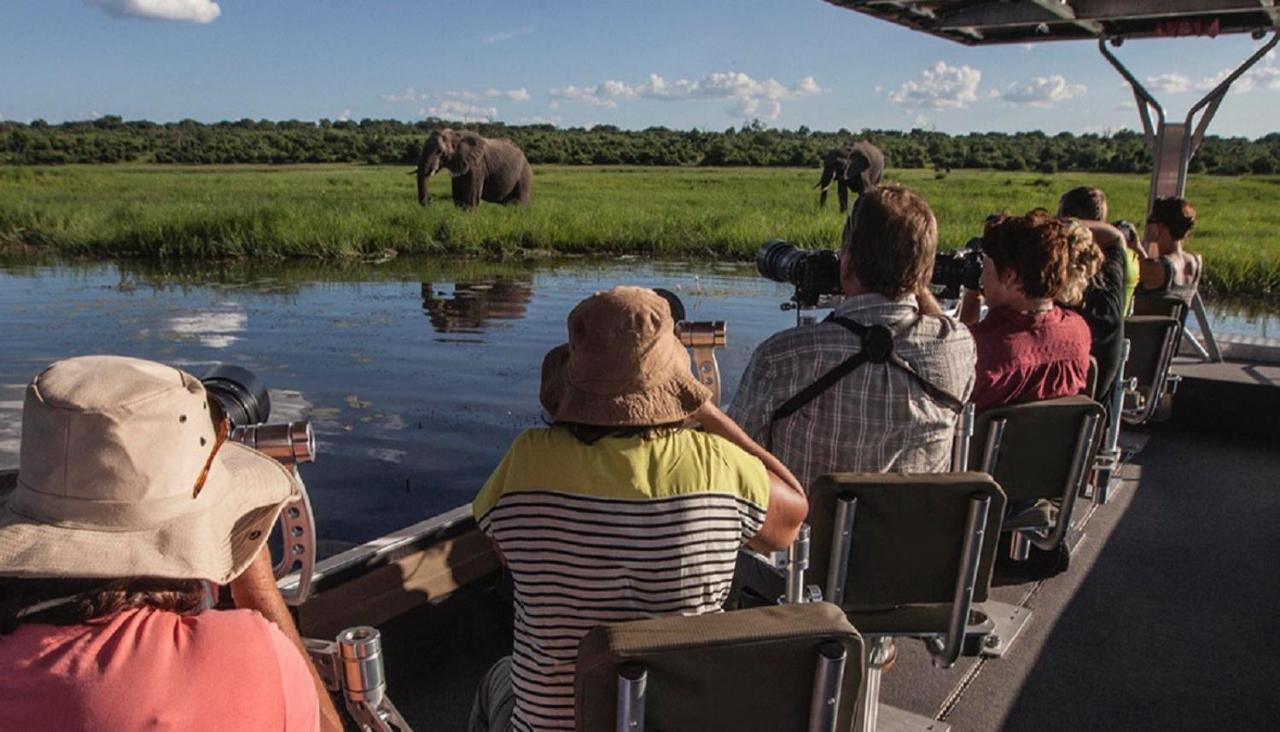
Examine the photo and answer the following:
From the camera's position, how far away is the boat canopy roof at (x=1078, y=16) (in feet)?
15.7

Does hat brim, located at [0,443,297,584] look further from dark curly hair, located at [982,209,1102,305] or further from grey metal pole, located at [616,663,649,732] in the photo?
dark curly hair, located at [982,209,1102,305]

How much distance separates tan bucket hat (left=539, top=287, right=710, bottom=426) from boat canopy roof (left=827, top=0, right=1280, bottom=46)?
12.5ft

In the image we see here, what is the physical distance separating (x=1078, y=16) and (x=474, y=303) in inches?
297

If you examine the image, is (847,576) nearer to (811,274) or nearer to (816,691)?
(816,691)

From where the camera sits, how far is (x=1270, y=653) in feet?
9.04

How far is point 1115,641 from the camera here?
282 cm

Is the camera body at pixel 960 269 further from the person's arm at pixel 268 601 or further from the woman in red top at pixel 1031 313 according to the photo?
the person's arm at pixel 268 601

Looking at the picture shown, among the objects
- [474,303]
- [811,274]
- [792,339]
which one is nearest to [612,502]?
[792,339]

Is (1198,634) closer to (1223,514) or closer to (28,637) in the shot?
(1223,514)

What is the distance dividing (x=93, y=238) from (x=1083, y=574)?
1533cm

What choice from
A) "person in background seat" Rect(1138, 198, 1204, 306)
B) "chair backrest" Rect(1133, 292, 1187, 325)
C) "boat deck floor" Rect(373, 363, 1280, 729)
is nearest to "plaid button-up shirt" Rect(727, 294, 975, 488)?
"boat deck floor" Rect(373, 363, 1280, 729)

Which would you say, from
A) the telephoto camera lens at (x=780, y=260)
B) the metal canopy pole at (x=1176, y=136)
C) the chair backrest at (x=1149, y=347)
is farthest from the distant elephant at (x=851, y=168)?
the telephoto camera lens at (x=780, y=260)

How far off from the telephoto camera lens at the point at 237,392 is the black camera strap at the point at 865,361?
3.39ft

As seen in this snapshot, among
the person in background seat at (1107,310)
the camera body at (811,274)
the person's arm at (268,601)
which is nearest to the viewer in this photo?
the person's arm at (268,601)
